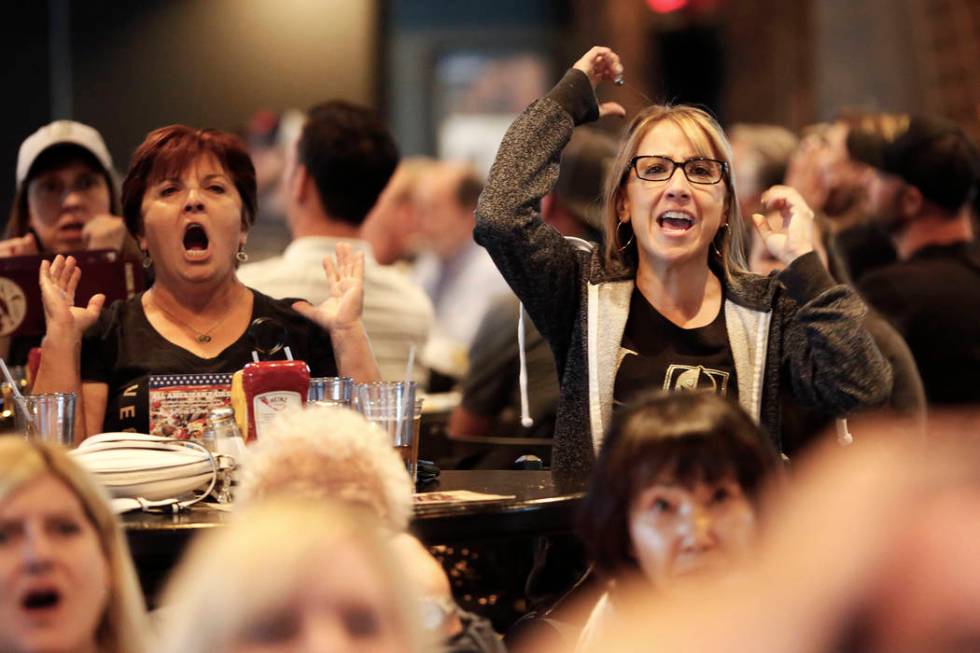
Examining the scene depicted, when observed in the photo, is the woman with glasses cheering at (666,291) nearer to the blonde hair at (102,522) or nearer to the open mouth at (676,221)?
the open mouth at (676,221)

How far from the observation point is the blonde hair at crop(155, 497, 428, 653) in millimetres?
1513

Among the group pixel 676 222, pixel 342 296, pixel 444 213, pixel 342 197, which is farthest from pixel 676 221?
pixel 444 213

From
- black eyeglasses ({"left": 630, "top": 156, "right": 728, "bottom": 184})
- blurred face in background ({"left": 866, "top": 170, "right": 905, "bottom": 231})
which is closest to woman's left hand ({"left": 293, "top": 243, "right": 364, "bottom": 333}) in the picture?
black eyeglasses ({"left": 630, "top": 156, "right": 728, "bottom": 184})

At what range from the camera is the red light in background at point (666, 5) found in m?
11.8

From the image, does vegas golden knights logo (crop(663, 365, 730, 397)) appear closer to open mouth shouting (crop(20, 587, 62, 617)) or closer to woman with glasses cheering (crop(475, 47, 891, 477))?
woman with glasses cheering (crop(475, 47, 891, 477))

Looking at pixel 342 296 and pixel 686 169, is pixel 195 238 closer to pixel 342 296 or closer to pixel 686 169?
pixel 342 296

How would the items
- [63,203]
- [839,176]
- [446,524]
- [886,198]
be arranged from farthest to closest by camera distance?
[839,176] → [886,198] → [63,203] → [446,524]

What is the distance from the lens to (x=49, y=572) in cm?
201

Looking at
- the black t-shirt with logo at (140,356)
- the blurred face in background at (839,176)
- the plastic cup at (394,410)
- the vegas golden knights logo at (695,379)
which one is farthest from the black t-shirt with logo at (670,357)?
the blurred face in background at (839,176)

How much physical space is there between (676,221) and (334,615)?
5.92 ft

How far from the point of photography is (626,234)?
333 cm

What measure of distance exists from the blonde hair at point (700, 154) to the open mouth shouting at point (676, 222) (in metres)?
0.13

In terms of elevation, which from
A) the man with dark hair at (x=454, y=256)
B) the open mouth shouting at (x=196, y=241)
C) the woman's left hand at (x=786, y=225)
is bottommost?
the man with dark hair at (x=454, y=256)

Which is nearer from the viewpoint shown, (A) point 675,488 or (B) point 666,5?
(A) point 675,488
